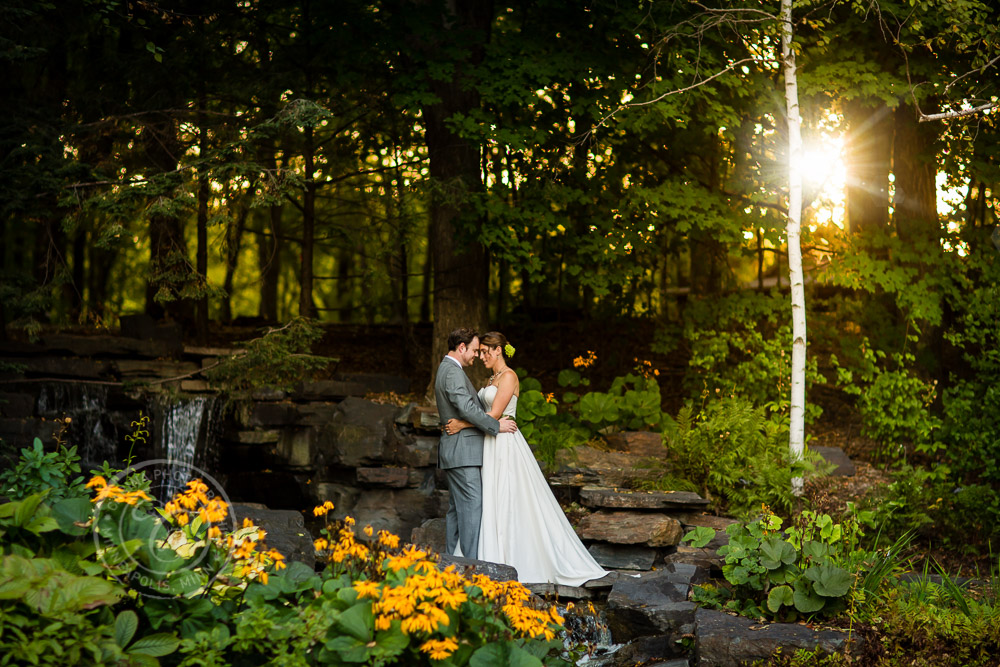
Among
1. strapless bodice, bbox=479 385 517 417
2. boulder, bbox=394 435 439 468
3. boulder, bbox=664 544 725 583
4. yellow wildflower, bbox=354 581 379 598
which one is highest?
strapless bodice, bbox=479 385 517 417

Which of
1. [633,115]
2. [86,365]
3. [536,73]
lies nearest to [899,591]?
[633,115]

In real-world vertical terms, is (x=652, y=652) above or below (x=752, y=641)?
below

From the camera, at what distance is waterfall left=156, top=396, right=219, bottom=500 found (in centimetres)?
1023

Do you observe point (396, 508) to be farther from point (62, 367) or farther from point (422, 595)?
point (422, 595)

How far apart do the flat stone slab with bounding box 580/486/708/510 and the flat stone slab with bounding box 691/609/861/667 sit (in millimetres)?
2539

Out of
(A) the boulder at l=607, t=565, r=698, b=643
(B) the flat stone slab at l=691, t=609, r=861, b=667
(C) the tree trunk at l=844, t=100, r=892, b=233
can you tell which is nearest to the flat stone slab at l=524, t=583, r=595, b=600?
(A) the boulder at l=607, t=565, r=698, b=643

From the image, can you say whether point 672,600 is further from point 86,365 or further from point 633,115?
point 86,365

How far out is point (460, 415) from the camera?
7.13 meters

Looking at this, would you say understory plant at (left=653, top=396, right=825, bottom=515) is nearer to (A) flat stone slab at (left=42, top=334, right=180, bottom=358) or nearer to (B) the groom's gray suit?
(B) the groom's gray suit

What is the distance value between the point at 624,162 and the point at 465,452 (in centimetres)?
612

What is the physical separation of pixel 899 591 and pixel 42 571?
16.1 ft

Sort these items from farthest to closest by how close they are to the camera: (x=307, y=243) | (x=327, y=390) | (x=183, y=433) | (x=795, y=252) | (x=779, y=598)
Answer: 1. (x=307, y=243)
2. (x=327, y=390)
3. (x=183, y=433)
4. (x=795, y=252)
5. (x=779, y=598)

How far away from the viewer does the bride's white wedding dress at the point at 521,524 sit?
7109mm

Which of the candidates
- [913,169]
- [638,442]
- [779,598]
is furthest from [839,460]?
[779,598]
